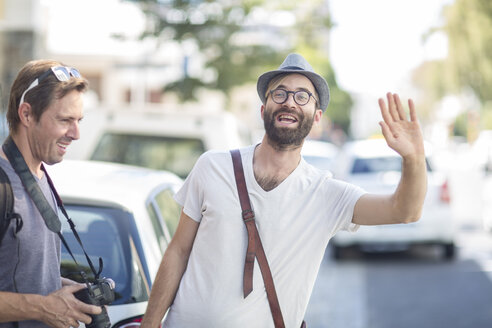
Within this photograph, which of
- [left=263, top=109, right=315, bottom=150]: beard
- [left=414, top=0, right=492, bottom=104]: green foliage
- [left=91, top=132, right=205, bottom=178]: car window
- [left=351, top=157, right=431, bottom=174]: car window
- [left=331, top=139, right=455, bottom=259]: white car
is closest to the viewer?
[left=263, top=109, right=315, bottom=150]: beard

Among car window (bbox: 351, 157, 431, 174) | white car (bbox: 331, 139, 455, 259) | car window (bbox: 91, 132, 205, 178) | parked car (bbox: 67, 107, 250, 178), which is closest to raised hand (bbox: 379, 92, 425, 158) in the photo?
parked car (bbox: 67, 107, 250, 178)

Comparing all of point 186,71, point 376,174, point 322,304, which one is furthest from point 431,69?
point 322,304

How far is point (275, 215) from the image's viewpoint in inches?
118

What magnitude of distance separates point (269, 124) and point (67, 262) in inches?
48.8

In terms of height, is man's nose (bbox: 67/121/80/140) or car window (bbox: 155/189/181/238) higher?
man's nose (bbox: 67/121/80/140)

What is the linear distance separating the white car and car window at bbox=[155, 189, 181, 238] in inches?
264

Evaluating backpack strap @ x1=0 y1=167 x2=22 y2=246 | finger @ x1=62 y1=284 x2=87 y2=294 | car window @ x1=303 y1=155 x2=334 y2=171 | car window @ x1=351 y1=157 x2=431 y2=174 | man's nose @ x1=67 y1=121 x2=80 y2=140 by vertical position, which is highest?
man's nose @ x1=67 y1=121 x2=80 y2=140

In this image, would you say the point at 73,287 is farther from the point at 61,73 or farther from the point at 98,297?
the point at 61,73

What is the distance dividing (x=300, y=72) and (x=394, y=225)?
27.4 ft

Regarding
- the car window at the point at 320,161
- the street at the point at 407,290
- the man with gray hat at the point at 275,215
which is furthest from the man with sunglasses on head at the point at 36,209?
the car window at the point at 320,161

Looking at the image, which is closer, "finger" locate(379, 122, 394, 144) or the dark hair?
the dark hair

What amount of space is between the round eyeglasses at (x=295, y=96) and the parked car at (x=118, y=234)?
1105 mm

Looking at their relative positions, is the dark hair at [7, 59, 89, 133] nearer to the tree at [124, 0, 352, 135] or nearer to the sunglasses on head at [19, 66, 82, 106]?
the sunglasses on head at [19, 66, 82, 106]

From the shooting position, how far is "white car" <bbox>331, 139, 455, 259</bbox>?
11.3 meters
